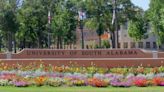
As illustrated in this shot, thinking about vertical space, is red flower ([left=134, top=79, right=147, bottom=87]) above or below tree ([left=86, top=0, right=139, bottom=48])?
below

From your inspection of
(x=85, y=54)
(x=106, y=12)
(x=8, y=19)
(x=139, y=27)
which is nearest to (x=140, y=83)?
(x=85, y=54)

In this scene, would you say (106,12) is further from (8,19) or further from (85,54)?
(85,54)

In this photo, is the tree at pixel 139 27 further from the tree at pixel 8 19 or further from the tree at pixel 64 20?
the tree at pixel 8 19

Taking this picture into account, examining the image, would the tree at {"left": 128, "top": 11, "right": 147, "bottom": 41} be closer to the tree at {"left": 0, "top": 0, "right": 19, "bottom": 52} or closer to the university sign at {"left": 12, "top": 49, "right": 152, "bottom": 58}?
the tree at {"left": 0, "top": 0, "right": 19, "bottom": 52}

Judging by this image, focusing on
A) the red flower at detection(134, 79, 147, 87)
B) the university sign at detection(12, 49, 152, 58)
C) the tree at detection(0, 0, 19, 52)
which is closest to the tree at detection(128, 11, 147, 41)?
the tree at detection(0, 0, 19, 52)

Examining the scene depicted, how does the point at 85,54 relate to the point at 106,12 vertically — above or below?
below

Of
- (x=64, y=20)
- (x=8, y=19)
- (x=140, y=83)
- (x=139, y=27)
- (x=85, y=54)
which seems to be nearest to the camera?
(x=140, y=83)

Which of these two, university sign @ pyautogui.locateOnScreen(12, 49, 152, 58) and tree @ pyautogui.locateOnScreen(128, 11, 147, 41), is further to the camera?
tree @ pyautogui.locateOnScreen(128, 11, 147, 41)

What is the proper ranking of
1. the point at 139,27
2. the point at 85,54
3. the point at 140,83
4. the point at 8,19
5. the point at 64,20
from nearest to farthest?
the point at 140,83, the point at 85,54, the point at 8,19, the point at 64,20, the point at 139,27

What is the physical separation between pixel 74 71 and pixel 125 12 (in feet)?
152

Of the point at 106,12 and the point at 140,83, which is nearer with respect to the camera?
the point at 140,83

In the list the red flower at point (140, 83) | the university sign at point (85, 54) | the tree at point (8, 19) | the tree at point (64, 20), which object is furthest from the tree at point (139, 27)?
the red flower at point (140, 83)

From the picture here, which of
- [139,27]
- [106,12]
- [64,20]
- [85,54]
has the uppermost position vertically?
[106,12]

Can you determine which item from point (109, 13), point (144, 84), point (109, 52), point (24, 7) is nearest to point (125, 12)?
point (109, 13)
